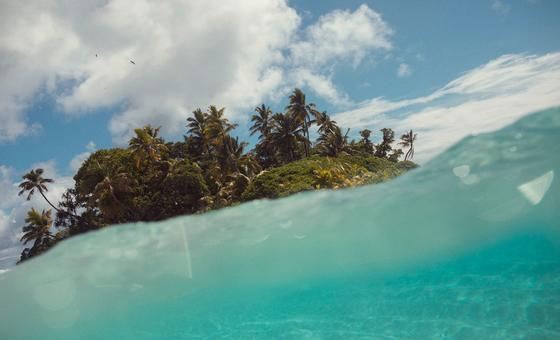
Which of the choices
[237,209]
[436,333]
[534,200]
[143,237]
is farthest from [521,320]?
[143,237]

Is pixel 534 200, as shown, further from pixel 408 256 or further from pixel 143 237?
pixel 143 237

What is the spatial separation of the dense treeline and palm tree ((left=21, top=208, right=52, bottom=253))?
79 millimetres

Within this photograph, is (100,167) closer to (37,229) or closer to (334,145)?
(37,229)

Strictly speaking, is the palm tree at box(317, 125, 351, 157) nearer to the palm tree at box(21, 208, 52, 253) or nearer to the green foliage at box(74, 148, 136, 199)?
the green foliage at box(74, 148, 136, 199)

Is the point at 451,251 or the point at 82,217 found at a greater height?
the point at 82,217

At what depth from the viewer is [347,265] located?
34.2 m

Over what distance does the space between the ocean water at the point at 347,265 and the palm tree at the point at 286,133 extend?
41.2 feet

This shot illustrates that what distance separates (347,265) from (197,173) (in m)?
18.6

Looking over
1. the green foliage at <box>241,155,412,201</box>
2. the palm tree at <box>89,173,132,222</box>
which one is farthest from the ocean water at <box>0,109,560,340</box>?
the palm tree at <box>89,173,132,222</box>

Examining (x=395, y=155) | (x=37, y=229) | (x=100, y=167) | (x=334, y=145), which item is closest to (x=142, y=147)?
(x=100, y=167)

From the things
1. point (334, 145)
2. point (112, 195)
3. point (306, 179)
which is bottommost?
point (306, 179)

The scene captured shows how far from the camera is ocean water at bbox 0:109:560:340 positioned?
12172 mm

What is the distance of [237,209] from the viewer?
21.5m

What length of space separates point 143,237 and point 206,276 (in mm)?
10831
